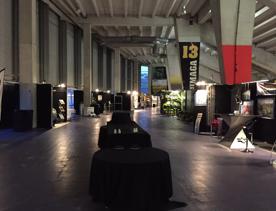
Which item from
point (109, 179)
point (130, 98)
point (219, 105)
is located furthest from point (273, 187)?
point (130, 98)

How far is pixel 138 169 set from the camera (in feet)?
12.6

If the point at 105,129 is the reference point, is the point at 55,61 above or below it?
above

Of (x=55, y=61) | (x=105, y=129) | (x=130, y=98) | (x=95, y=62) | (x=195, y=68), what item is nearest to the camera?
(x=105, y=129)

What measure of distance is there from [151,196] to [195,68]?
14650 mm

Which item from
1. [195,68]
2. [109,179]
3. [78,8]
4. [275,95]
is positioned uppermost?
[78,8]

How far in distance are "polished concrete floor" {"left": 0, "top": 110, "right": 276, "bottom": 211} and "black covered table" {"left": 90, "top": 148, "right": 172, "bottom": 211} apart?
0.54 meters

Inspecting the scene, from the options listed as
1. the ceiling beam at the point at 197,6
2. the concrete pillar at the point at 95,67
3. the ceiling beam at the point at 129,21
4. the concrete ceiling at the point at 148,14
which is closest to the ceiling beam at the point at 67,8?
the concrete ceiling at the point at 148,14

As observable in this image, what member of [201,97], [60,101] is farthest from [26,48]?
[201,97]

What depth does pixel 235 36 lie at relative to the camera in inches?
529

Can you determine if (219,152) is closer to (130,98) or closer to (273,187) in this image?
(273,187)

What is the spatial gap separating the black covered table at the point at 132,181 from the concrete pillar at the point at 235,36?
10.2 m

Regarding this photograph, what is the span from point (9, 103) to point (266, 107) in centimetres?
1094

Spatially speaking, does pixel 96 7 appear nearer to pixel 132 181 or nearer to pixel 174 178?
pixel 174 178

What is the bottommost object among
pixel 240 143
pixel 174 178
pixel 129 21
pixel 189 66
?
pixel 174 178
